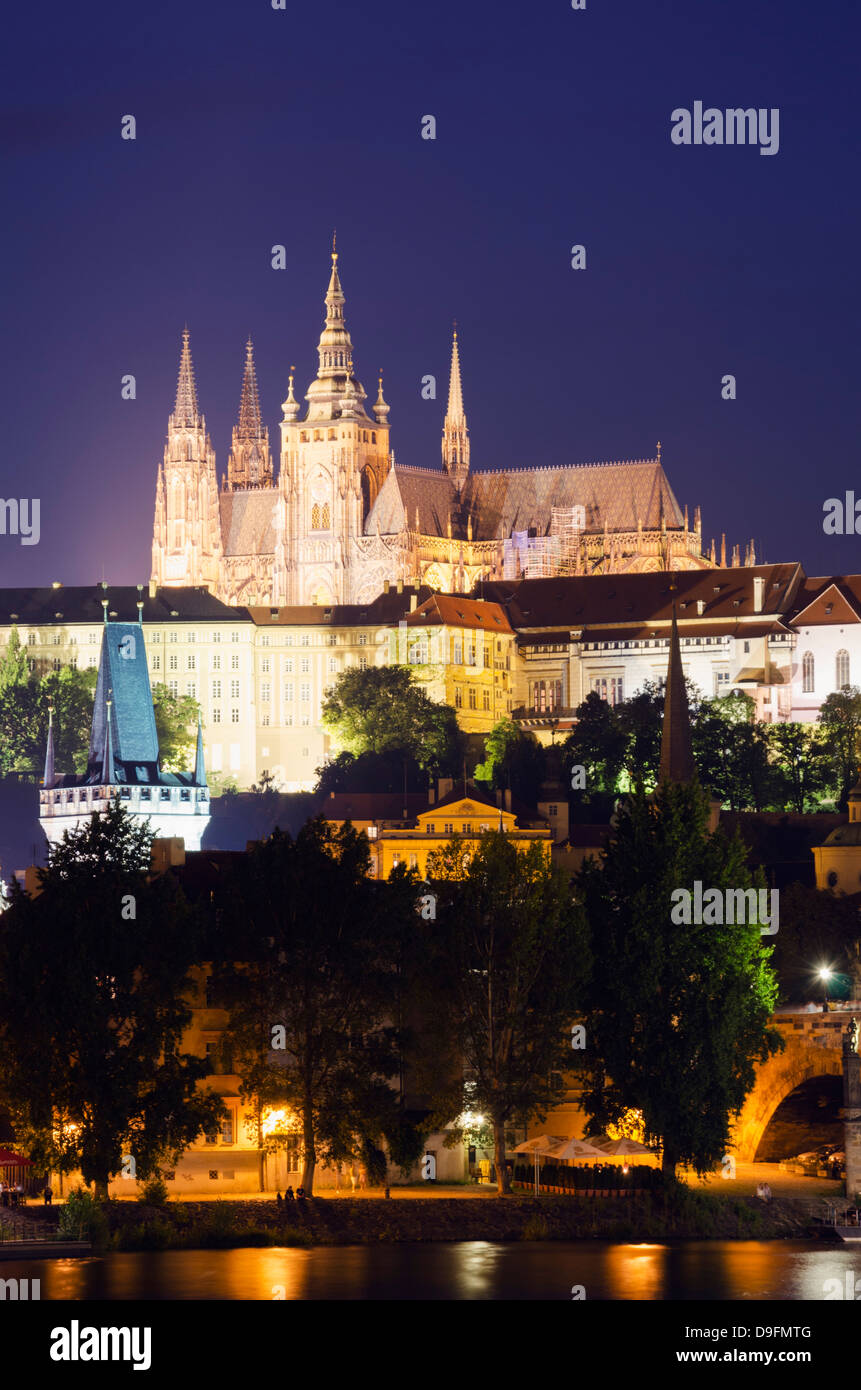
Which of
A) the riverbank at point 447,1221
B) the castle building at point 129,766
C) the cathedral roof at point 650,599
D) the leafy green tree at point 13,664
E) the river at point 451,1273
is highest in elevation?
the cathedral roof at point 650,599

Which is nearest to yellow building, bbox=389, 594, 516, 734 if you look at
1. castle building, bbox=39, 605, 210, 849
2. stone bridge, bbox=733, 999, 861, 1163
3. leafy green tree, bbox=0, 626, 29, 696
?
leafy green tree, bbox=0, 626, 29, 696

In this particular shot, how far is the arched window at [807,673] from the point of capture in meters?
180

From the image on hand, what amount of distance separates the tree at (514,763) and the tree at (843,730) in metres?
12.8

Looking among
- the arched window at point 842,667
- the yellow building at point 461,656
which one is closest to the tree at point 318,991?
the yellow building at point 461,656

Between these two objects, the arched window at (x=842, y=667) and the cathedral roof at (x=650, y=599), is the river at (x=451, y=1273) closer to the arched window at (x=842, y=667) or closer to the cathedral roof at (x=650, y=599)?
the arched window at (x=842, y=667)

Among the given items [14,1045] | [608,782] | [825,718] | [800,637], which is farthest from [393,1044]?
[800,637]

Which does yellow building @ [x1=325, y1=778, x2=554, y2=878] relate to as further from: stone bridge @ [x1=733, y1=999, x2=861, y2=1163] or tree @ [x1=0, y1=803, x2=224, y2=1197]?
tree @ [x1=0, y1=803, x2=224, y2=1197]

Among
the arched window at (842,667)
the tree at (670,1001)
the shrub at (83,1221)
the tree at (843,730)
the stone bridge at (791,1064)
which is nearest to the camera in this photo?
the shrub at (83,1221)

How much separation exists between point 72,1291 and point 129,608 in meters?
125

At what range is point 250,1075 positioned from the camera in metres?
76.8

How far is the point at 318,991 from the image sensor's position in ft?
255

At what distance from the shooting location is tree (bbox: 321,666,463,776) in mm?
165625

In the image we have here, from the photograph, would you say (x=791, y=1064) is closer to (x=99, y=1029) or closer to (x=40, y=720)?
(x=99, y=1029)

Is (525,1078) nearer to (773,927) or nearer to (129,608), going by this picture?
(773,927)
